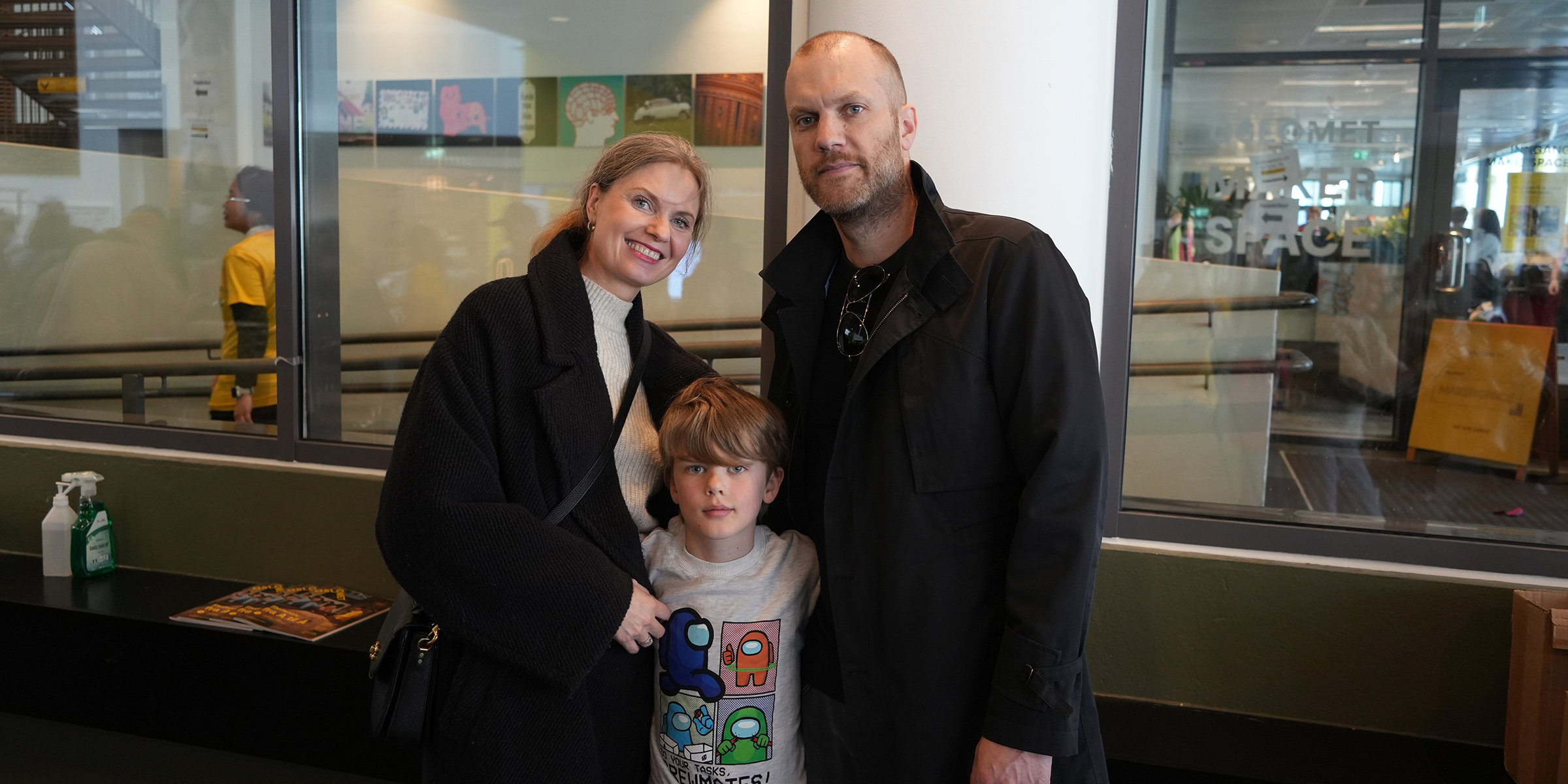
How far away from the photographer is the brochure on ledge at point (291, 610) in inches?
118

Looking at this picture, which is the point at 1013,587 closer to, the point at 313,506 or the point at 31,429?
the point at 313,506

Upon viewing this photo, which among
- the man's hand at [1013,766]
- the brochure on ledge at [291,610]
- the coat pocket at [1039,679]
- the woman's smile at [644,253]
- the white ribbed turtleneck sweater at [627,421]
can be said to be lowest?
the brochure on ledge at [291,610]

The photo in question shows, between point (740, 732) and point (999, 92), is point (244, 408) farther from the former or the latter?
point (999, 92)

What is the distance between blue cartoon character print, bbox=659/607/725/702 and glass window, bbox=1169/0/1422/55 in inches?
78.5

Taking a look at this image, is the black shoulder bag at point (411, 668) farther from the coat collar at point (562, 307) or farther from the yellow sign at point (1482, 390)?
the yellow sign at point (1482, 390)

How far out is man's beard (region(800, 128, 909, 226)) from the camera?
1.71 metres

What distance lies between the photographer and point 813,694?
179 cm

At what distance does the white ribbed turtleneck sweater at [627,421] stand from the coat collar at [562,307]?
5 centimetres

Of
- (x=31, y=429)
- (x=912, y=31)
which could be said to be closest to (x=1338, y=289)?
(x=912, y=31)

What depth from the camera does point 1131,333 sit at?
2.71 m

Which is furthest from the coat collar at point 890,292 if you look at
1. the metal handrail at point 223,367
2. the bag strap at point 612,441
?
the metal handrail at point 223,367

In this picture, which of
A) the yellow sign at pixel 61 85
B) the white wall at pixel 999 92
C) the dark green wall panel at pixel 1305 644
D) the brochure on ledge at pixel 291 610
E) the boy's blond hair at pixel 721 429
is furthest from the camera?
the yellow sign at pixel 61 85

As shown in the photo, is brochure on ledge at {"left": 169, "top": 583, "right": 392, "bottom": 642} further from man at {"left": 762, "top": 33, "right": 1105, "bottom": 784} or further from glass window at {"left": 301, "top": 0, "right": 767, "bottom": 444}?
man at {"left": 762, "top": 33, "right": 1105, "bottom": 784}

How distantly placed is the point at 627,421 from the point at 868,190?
1.89ft
